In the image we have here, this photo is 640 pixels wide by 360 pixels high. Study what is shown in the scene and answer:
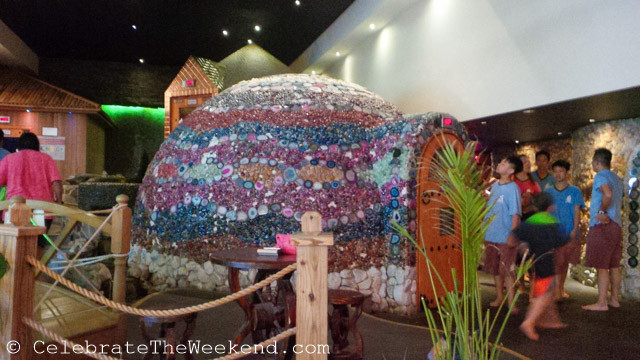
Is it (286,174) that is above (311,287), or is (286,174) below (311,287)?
above

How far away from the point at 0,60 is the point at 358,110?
10439 mm

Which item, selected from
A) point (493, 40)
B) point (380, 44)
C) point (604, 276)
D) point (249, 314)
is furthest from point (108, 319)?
point (380, 44)

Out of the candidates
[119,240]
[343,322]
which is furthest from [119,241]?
[343,322]

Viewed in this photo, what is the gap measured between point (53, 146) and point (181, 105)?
15.6 ft

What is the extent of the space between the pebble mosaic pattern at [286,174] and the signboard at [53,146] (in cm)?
687

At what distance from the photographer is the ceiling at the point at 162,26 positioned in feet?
37.9

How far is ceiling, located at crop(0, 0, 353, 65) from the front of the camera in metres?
11.5

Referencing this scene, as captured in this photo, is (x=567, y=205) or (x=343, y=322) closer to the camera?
(x=343, y=322)

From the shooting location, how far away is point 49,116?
12133 millimetres

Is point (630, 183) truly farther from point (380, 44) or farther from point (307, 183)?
point (380, 44)

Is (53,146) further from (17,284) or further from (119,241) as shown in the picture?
(17,284)

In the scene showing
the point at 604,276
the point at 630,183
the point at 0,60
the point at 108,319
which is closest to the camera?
the point at 108,319

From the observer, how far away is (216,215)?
620cm

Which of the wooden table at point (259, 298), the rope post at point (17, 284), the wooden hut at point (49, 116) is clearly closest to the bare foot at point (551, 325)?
the wooden table at point (259, 298)
